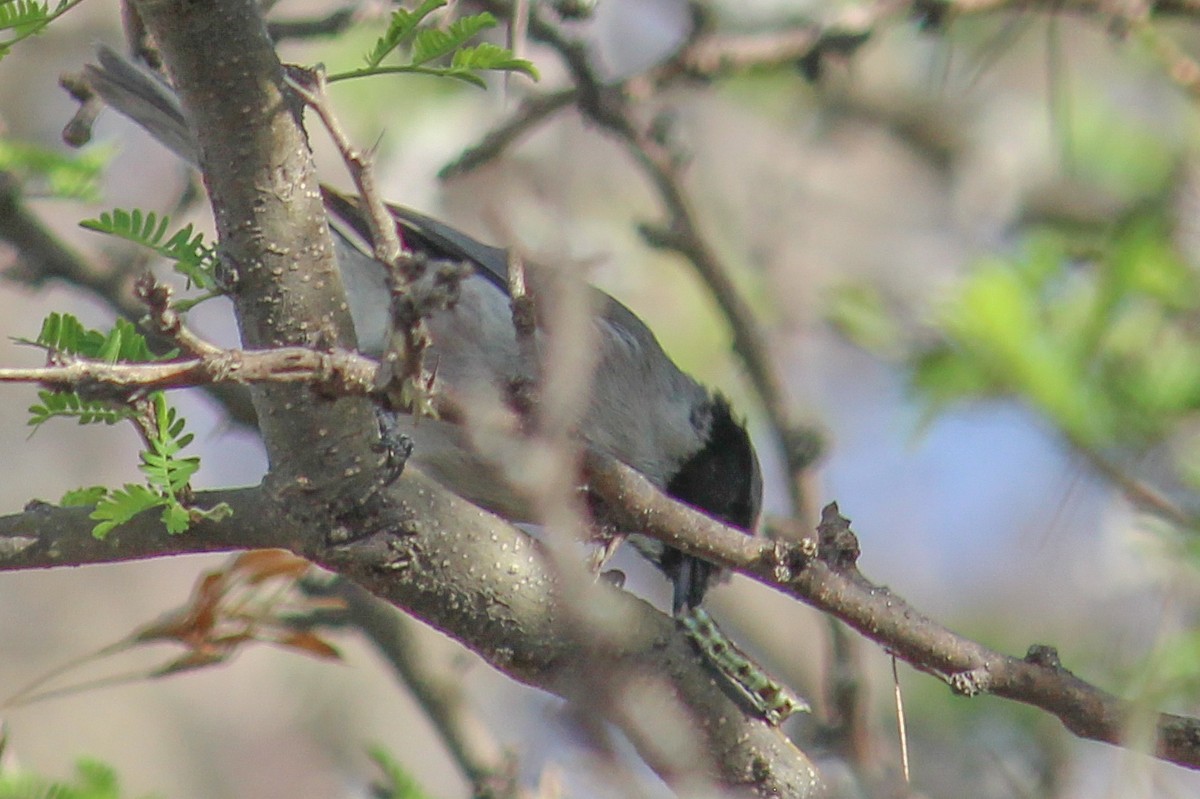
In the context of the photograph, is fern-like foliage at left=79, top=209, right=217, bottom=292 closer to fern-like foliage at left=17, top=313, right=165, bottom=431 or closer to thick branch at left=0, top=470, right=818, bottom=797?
fern-like foliage at left=17, top=313, right=165, bottom=431

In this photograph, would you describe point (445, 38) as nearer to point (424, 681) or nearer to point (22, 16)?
point (22, 16)

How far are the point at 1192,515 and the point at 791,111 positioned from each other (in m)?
4.16

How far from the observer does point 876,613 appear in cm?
183

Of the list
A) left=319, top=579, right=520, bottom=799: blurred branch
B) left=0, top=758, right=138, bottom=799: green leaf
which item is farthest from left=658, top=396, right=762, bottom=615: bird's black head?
left=0, top=758, right=138, bottom=799: green leaf

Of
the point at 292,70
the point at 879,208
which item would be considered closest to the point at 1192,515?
the point at 292,70

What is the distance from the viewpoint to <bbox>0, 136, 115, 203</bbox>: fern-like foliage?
2656 millimetres

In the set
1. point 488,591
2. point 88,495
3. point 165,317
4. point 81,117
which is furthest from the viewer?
point 81,117

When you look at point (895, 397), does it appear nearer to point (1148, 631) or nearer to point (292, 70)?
point (1148, 631)

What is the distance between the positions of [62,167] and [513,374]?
0.97m

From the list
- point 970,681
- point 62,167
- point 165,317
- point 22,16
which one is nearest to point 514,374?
point 62,167

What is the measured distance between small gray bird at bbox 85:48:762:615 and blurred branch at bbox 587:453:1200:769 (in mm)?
1177

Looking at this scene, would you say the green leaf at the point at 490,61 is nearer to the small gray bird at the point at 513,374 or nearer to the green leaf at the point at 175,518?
the green leaf at the point at 175,518

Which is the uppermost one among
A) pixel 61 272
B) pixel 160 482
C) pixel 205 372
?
pixel 61 272

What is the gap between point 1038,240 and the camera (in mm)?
3836
